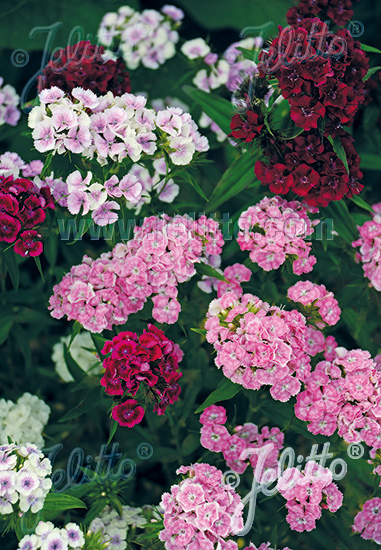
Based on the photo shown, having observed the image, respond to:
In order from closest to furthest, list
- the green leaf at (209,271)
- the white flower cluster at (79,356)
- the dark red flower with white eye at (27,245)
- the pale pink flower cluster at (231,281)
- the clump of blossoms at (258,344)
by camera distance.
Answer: the clump of blossoms at (258,344) < the dark red flower with white eye at (27,245) < the green leaf at (209,271) < the pale pink flower cluster at (231,281) < the white flower cluster at (79,356)

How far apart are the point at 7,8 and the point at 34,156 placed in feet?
3.54

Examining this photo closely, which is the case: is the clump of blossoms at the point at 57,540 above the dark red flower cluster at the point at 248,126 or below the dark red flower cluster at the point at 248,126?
below

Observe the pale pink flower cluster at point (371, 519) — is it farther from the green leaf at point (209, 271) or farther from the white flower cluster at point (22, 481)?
the white flower cluster at point (22, 481)

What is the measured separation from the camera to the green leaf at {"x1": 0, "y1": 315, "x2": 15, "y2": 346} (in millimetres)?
2586

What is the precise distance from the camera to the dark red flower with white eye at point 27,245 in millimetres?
2109

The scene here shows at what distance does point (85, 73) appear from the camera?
2359mm

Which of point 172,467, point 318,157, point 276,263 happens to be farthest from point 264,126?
point 172,467

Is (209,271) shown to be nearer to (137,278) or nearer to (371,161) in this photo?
(137,278)

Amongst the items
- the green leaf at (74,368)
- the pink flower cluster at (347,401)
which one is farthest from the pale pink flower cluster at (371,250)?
the green leaf at (74,368)

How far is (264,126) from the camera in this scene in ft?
7.42

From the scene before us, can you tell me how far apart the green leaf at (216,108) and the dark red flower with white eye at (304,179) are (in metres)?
0.43

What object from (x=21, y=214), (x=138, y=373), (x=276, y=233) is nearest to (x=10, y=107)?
(x=21, y=214)

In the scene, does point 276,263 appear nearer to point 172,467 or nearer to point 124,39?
point 172,467

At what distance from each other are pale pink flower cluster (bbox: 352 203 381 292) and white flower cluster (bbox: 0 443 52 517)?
141cm
